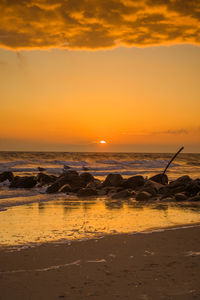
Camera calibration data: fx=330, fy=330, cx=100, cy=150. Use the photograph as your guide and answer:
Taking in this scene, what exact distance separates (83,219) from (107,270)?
4.20 metres

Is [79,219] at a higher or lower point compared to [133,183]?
lower

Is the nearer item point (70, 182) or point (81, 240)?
point (81, 240)

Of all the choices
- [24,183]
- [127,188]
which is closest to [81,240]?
[127,188]

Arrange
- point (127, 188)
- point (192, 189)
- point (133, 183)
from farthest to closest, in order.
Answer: point (133, 183) → point (127, 188) → point (192, 189)

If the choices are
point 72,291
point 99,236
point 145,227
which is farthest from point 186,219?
point 72,291

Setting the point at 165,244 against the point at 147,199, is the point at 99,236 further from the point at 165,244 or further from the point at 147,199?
the point at 147,199

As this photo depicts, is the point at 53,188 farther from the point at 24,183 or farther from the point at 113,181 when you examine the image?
the point at 113,181

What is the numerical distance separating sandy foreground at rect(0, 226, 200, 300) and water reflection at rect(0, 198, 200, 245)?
808 mm

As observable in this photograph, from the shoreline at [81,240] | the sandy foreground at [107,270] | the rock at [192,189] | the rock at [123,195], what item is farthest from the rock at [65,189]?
the sandy foreground at [107,270]

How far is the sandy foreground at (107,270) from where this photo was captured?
14.0 ft

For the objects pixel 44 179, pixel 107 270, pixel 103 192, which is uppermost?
pixel 44 179

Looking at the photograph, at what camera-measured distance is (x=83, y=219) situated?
364 inches

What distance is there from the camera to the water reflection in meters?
7.37

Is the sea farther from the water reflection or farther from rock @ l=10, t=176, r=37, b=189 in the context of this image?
rock @ l=10, t=176, r=37, b=189
